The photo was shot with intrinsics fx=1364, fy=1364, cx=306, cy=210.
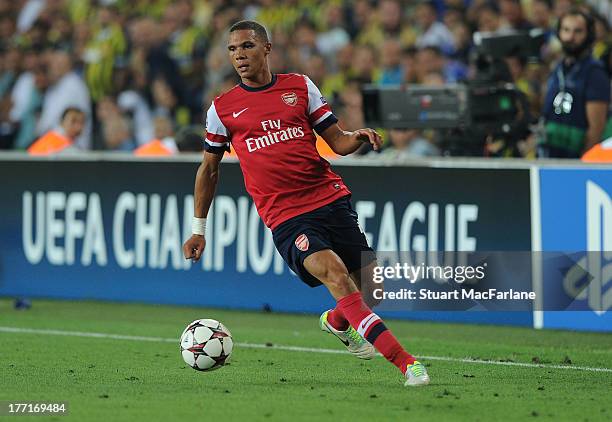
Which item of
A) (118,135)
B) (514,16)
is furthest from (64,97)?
(514,16)

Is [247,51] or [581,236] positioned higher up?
[247,51]

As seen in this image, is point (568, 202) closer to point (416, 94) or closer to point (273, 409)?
point (416, 94)

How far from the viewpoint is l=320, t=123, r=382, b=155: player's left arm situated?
785 centimetres

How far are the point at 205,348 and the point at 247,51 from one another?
1831mm

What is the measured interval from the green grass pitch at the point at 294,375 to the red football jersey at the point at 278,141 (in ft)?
3.70

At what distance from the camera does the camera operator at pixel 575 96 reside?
1206cm

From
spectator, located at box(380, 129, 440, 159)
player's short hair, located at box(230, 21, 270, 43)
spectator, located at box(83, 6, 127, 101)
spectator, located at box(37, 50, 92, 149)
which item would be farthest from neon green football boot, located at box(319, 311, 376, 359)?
spectator, located at box(83, 6, 127, 101)

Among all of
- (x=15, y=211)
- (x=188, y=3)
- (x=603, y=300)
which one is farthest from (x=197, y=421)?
(x=188, y=3)

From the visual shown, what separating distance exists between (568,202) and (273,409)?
16.0ft

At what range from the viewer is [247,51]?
27.3 ft

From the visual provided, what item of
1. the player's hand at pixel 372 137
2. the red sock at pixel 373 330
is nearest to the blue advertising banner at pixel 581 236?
the red sock at pixel 373 330

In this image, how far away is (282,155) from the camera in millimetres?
8312

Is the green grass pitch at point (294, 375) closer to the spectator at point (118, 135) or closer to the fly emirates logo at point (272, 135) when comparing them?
the fly emirates logo at point (272, 135)

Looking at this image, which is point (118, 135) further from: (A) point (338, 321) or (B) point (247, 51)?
(B) point (247, 51)
